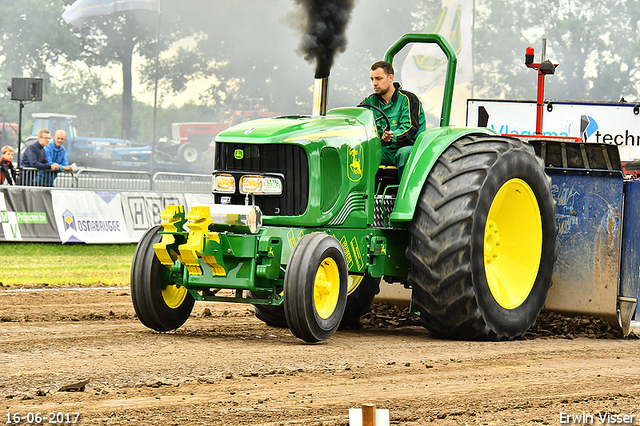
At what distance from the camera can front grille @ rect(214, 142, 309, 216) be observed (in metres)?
6.25

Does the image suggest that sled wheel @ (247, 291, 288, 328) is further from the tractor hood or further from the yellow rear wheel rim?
the yellow rear wheel rim

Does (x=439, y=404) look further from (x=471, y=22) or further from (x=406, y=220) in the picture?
(x=471, y=22)

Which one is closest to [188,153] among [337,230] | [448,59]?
[448,59]

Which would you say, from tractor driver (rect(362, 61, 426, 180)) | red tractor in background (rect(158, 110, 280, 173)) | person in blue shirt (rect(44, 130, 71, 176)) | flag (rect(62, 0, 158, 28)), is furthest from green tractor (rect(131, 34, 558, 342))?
red tractor in background (rect(158, 110, 280, 173))

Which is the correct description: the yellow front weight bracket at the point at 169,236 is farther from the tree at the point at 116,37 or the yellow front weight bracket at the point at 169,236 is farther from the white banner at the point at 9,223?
the tree at the point at 116,37

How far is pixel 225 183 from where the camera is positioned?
20.9 ft

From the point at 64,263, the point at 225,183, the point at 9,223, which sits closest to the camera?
the point at 225,183

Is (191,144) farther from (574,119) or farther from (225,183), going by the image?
(225,183)

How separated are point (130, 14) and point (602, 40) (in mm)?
23366

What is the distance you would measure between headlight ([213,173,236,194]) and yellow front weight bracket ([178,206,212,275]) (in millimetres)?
415

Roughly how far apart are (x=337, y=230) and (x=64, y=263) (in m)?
7.66

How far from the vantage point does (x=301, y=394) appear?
4516mm

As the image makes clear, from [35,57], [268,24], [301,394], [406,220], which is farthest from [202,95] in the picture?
[301,394]

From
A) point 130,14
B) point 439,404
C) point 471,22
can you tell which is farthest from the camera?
point 130,14
